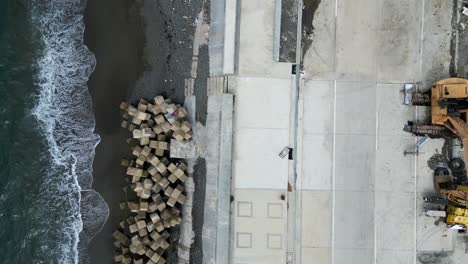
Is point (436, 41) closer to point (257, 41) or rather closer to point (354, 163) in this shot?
point (354, 163)

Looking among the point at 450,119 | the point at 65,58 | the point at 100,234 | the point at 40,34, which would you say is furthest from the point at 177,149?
the point at 450,119

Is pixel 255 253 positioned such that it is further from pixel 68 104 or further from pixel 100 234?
pixel 68 104

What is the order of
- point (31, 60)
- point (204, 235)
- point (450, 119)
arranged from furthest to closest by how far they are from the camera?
point (31, 60), point (204, 235), point (450, 119)

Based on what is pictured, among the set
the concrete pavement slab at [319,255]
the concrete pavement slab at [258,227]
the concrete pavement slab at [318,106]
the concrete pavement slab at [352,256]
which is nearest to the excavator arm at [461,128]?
the concrete pavement slab at [318,106]

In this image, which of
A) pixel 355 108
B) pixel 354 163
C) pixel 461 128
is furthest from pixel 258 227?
pixel 461 128

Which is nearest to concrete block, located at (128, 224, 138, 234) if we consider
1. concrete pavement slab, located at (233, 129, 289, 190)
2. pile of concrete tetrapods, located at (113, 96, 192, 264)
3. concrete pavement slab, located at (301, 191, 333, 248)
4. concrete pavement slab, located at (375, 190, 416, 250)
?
pile of concrete tetrapods, located at (113, 96, 192, 264)

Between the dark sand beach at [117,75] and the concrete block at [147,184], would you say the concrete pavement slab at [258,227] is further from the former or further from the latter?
the dark sand beach at [117,75]

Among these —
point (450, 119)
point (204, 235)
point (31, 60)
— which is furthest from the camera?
point (31, 60)
